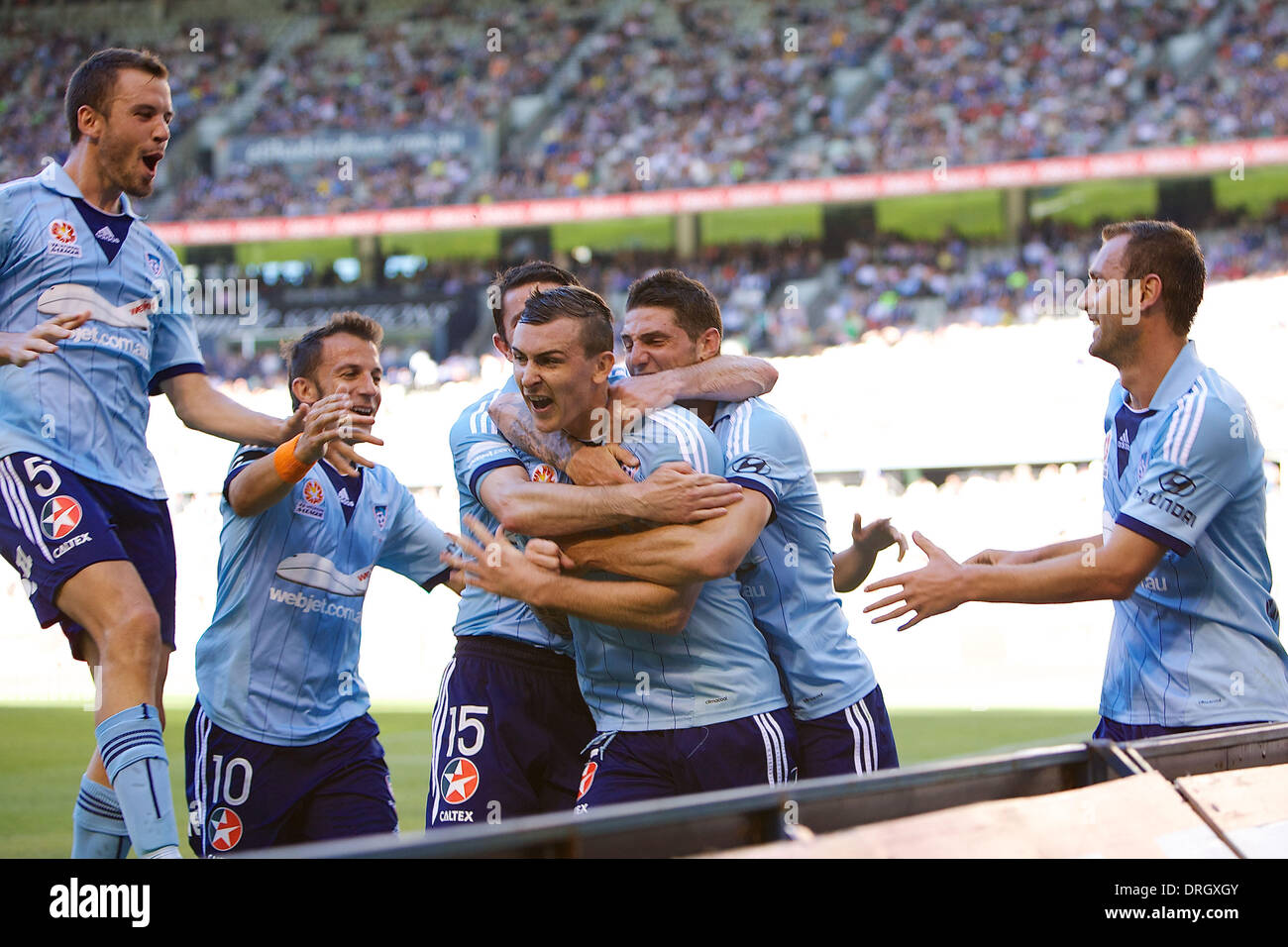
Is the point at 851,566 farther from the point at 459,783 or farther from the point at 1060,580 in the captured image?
the point at 459,783

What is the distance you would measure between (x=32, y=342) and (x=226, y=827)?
1623 millimetres

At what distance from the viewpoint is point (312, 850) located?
2.03 metres

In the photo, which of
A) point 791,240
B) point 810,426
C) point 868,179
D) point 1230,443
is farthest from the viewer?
point 791,240

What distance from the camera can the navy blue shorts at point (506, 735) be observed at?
3969mm

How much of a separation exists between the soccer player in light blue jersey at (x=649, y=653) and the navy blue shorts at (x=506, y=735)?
1.86 feet

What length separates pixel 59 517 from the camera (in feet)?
12.5

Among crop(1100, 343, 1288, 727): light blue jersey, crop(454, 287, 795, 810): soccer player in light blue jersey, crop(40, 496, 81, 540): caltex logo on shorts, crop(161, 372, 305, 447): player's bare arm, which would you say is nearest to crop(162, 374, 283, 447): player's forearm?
crop(161, 372, 305, 447): player's bare arm

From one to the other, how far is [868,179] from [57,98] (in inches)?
818

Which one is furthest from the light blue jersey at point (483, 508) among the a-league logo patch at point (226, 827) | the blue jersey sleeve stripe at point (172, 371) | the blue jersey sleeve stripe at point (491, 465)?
the blue jersey sleeve stripe at point (172, 371)

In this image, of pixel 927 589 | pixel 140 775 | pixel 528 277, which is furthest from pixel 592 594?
pixel 528 277

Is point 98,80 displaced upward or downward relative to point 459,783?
upward

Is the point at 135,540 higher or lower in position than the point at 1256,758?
higher
